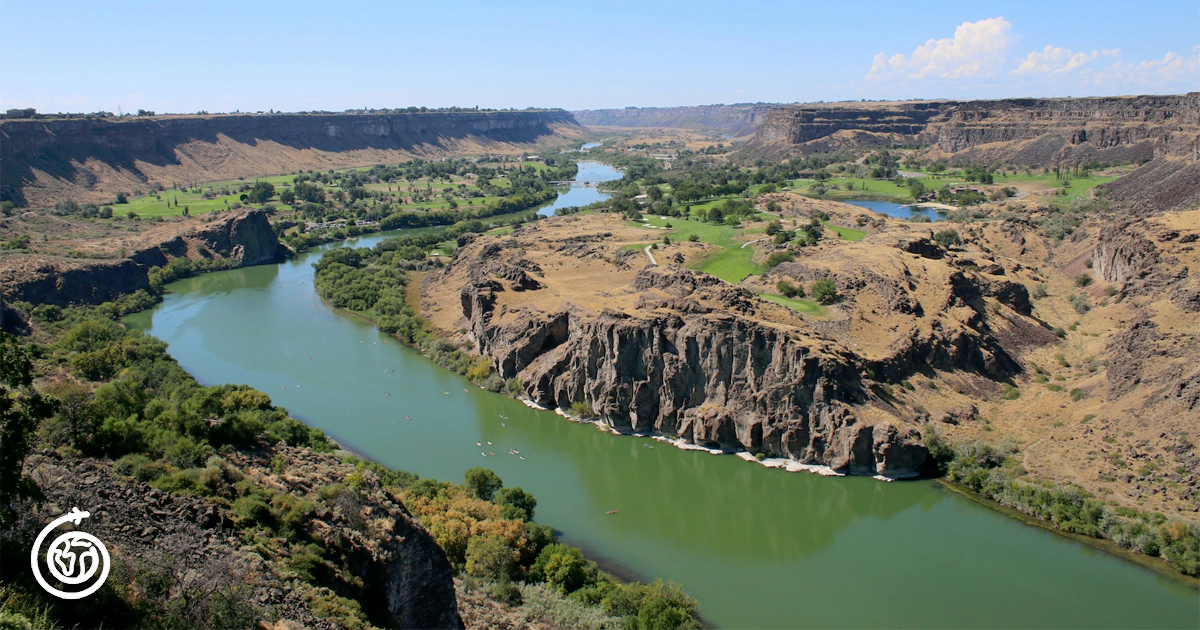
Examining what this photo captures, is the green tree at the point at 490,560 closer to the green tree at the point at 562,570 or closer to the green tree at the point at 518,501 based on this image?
the green tree at the point at 562,570

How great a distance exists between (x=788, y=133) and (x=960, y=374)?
424 ft

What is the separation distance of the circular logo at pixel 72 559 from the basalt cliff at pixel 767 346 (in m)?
26.5

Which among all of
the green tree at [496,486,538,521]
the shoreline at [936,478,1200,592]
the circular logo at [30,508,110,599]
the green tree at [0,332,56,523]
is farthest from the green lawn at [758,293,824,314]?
the circular logo at [30,508,110,599]

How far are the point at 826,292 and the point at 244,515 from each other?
34041mm

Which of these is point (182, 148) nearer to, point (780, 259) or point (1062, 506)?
point (780, 259)

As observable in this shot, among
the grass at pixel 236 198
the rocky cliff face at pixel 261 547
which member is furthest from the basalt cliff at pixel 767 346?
the grass at pixel 236 198

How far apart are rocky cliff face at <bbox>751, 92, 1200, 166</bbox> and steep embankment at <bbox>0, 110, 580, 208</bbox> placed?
82516 mm

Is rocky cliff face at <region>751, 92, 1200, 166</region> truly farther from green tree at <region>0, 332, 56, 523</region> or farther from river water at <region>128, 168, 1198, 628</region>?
green tree at <region>0, 332, 56, 523</region>

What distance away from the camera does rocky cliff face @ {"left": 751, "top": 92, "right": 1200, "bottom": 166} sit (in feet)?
352

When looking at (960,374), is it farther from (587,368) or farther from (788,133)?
(788,133)

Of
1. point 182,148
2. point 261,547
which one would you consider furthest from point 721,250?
point 182,148

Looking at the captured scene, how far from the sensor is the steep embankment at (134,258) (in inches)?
2355

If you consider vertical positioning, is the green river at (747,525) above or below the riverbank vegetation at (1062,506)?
below

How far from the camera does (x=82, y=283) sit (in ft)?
208
